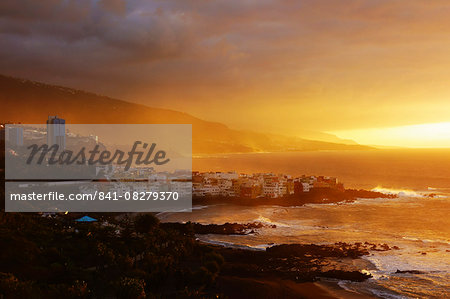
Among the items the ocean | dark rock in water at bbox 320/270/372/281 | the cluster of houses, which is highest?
the cluster of houses

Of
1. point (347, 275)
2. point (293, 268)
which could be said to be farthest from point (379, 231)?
point (293, 268)

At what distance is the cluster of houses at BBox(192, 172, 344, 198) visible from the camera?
6875 centimetres

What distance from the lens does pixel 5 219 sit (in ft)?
86.3

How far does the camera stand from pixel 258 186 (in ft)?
230

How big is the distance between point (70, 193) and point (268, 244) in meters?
27.3

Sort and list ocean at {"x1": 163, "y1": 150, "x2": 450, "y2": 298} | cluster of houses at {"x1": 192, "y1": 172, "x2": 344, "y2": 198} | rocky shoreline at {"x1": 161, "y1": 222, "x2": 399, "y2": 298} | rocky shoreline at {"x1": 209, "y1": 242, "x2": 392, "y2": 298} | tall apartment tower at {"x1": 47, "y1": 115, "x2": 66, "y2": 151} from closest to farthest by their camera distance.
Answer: rocky shoreline at {"x1": 209, "y1": 242, "x2": 392, "y2": 298} → rocky shoreline at {"x1": 161, "y1": 222, "x2": 399, "y2": 298} → ocean at {"x1": 163, "y1": 150, "x2": 450, "y2": 298} → cluster of houses at {"x1": 192, "y1": 172, "x2": 344, "y2": 198} → tall apartment tower at {"x1": 47, "y1": 115, "x2": 66, "y2": 151}

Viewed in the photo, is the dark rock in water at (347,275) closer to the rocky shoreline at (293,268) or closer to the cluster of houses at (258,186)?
the rocky shoreline at (293,268)

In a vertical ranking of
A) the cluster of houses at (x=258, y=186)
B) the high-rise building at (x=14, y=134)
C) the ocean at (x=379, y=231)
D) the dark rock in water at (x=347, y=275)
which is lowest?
the ocean at (x=379, y=231)

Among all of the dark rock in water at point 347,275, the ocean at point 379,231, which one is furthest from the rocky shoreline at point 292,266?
the ocean at point 379,231

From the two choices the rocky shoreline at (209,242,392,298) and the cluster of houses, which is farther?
the cluster of houses

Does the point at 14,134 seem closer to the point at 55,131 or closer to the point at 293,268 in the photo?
the point at 55,131

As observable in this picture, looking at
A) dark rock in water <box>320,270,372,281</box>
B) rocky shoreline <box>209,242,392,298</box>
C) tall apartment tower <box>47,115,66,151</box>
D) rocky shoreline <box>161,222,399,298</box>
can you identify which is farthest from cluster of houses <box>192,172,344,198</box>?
dark rock in water <box>320,270,372,281</box>

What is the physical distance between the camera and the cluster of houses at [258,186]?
68750 millimetres

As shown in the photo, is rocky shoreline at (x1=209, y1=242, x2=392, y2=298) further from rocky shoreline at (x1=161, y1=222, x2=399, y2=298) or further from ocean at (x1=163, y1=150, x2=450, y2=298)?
ocean at (x1=163, y1=150, x2=450, y2=298)
